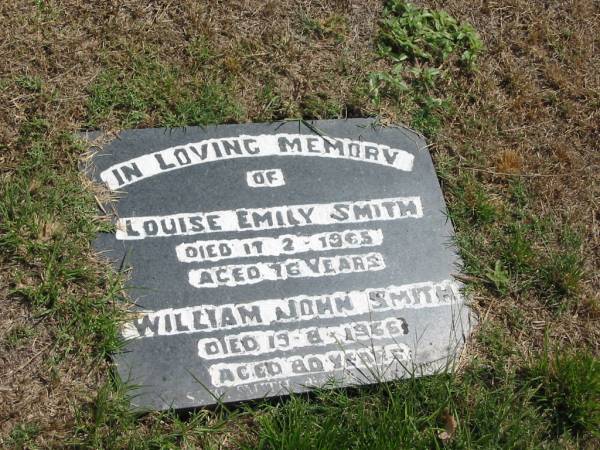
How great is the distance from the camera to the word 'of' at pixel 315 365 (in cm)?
244

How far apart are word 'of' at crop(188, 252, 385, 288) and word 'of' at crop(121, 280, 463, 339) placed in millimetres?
83

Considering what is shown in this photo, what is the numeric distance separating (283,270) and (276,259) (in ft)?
0.16

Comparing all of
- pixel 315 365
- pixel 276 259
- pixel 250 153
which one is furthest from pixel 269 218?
pixel 315 365

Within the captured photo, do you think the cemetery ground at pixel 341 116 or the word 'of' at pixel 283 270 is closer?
the cemetery ground at pixel 341 116

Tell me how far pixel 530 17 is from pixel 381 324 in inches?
71.0

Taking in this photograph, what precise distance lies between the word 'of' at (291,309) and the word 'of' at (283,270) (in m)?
0.08

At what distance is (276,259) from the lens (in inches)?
105

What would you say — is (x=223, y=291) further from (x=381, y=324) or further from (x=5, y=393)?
(x=5, y=393)

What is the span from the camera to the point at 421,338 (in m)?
2.63

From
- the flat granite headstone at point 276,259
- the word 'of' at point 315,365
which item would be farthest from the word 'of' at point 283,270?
the word 'of' at point 315,365

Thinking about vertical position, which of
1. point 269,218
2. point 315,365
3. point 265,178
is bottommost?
point 315,365

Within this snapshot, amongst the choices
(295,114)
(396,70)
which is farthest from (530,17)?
(295,114)

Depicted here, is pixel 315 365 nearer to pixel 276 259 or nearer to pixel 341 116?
pixel 276 259

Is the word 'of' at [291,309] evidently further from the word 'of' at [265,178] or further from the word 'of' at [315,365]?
the word 'of' at [265,178]
